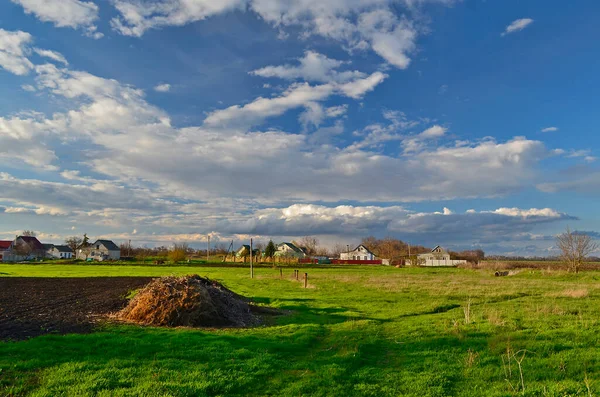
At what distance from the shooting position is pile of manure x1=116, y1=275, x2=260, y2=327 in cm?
1488

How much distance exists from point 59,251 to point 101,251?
2358 centimetres

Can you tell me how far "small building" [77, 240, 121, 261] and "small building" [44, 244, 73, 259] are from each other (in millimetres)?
11831

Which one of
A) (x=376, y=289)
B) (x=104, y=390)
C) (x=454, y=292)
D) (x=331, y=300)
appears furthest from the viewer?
(x=376, y=289)

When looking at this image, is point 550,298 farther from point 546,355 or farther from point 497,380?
point 497,380

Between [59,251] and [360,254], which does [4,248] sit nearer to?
[59,251]

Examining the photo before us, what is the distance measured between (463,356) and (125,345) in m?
8.91

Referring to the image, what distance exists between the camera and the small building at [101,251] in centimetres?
12012

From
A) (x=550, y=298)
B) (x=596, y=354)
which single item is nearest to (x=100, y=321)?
(x=596, y=354)

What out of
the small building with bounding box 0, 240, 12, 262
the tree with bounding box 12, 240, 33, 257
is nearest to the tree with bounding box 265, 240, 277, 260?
the tree with bounding box 12, 240, 33, 257

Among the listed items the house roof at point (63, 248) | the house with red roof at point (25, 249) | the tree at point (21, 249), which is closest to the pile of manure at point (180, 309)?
the tree at point (21, 249)

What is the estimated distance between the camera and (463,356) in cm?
1038

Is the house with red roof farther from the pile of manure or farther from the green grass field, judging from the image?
the green grass field

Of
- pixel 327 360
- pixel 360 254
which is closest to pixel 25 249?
pixel 360 254

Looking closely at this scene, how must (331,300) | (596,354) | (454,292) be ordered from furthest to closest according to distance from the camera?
(454,292), (331,300), (596,354)
